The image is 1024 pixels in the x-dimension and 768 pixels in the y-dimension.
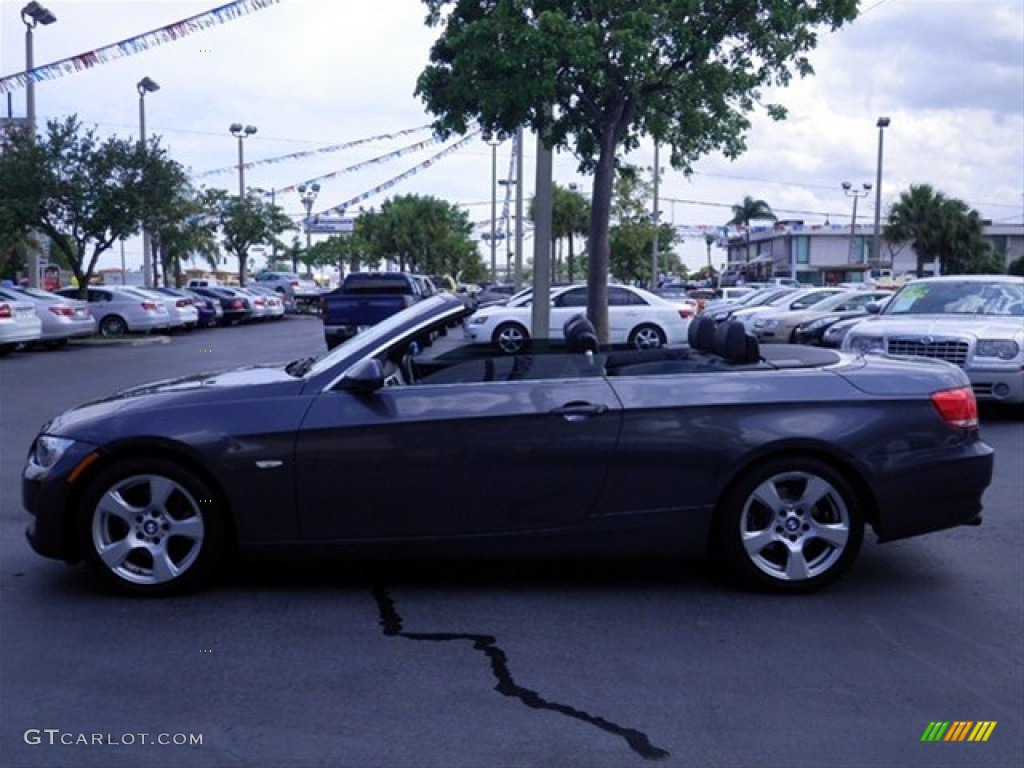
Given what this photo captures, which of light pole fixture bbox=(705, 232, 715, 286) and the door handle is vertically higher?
light pole fixture bbox=(705, 232, 715, 286)

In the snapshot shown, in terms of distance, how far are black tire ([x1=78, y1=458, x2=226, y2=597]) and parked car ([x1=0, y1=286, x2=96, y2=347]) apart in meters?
20.6

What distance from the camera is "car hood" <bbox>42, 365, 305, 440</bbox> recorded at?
227 inches

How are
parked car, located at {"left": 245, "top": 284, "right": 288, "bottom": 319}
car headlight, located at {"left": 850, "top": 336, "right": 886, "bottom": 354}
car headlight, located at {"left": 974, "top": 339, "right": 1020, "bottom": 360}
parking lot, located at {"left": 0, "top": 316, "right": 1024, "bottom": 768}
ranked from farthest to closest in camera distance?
parked car, located at {"left": 245, "top": 284, "right": 288, "bottom": 319} < car headlight, located at {"left": 850, "top": 336, "right": 886, "bottom": 354} < car headlight, located at {"left": 974, "top": 339, "right": 1020, "bottom": 360} < parking lot, located at {"left": 0, "top": 316, "right": 1024, "bottom": 768}

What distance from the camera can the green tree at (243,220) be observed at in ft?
181

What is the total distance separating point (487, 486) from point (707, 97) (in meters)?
15.4

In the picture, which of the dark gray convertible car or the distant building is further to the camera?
the distant building

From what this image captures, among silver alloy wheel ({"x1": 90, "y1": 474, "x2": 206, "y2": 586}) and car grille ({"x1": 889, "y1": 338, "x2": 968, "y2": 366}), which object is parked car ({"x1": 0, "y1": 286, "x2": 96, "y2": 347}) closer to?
car grille ({"x1": 889, "y1": 338, "x2": 968, "y2": 366})

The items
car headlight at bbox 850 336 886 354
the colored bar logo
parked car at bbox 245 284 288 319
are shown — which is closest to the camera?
the colored bar logo

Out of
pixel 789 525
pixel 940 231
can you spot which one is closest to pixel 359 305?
pixel 789 525

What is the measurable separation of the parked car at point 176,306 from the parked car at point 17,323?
8204 millimetres

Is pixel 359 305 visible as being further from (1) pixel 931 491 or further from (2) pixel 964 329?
(1) pixel 931 491

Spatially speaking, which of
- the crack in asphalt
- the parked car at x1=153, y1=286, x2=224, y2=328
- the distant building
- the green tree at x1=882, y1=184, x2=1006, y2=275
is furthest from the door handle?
the distant building

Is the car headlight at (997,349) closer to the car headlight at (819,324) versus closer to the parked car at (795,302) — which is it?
the car headlight at (819,324)

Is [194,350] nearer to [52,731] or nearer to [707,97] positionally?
[707,97]
